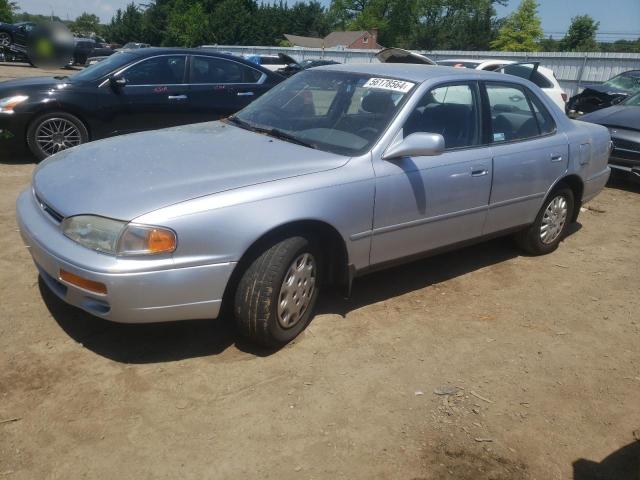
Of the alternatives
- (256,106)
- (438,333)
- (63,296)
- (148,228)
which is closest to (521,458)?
(438,333)

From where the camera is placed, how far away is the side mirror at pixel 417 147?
3.48 metres

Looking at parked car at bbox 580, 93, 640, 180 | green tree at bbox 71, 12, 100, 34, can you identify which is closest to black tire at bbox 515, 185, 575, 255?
parked car at bbox 580, 93, 640, 180

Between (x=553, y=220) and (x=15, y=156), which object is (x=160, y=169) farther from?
(x=15, y=156)

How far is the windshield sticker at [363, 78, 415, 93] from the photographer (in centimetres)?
385

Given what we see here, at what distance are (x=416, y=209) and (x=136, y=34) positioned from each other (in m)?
→ 72.4

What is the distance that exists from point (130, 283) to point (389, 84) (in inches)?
87.6

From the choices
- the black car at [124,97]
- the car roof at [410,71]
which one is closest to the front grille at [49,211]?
the car roof at [410,71]

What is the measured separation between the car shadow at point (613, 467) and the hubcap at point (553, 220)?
2.61m

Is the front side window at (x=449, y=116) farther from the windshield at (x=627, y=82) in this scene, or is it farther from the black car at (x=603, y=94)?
the windshield at (x=627, y=82)

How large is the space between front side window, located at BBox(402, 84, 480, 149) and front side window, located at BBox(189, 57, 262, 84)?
434cm

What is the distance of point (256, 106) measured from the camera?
4.40 m

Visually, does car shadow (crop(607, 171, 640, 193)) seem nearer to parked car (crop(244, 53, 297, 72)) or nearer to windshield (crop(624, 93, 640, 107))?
windshield (crop(624, 93, 640, 107))

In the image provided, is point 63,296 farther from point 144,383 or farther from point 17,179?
point 17,179

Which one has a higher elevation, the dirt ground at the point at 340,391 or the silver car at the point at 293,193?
the silver car at the point at 293,193
